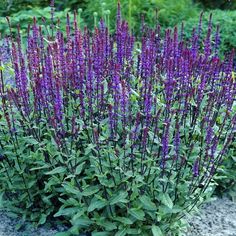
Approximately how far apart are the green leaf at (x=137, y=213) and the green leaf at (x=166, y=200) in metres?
0.18

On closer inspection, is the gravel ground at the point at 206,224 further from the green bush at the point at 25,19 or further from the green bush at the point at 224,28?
the green bush at the point at 25,19

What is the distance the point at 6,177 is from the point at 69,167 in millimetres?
713

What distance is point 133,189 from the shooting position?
132 inches

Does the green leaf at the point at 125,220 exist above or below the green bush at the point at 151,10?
above

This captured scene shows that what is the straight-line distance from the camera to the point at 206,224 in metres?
4.11

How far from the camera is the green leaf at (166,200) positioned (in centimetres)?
326

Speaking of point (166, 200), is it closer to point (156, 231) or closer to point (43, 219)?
point (156, 231)

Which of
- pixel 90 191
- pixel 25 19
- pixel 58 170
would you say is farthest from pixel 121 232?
pixel 25 19

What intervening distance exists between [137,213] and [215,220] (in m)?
1.11

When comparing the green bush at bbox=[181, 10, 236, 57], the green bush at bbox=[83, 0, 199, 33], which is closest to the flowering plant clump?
the green bush at bbox=[181, 10, 236, 57]

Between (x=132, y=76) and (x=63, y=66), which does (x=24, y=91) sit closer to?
(x=63, y=66)

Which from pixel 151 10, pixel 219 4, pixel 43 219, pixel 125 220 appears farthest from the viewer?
pixel 219 4

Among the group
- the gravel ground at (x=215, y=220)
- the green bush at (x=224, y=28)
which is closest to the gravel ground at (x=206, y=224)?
the gravel ground at (x=215, y=220)

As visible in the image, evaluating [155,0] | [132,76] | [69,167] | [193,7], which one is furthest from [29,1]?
[69,167]
